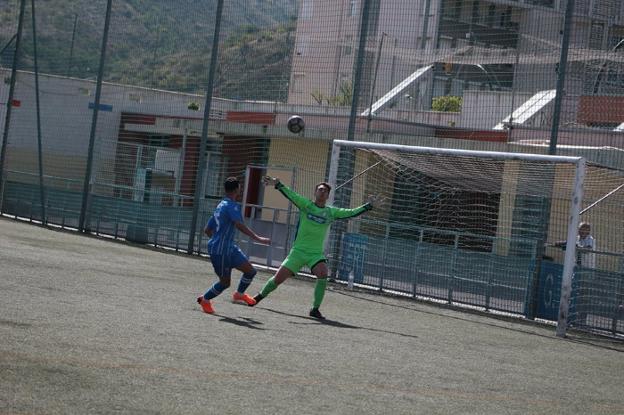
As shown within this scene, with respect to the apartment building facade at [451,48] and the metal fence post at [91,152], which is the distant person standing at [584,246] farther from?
the metal fence post at [91,152]

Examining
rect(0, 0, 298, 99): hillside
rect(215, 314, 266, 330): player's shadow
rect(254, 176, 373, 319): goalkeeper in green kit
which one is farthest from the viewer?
rect(0, 0, 298, 99): hillside

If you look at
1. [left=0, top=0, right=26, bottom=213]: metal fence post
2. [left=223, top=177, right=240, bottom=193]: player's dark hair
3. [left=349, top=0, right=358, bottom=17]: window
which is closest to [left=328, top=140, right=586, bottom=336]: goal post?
[left=349, top=0, right=358, bottom=17]: window

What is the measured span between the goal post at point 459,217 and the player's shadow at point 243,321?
5407 millimetres

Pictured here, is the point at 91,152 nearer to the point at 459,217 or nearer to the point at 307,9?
the point at 307,9

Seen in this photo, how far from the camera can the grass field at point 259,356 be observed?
742 cm

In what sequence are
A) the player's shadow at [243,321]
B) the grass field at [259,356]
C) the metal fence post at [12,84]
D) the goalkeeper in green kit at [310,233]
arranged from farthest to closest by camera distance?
1. the metal fence post at [12,84]
2. the goalkeeper in green kit at [310,233]
3. the player's shadow at [243,321]
4. the grass field at [259,356]

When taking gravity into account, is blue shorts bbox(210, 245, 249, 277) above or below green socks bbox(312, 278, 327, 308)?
above

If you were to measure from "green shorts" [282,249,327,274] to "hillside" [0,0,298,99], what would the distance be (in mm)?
9799

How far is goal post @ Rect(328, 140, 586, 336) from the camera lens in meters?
18.1

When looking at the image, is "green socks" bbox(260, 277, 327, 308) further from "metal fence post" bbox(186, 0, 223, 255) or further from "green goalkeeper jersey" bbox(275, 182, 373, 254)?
"metal fence post" bbox(186, 0, 223, 255)

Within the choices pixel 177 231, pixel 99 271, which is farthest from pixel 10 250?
pixel 177 231

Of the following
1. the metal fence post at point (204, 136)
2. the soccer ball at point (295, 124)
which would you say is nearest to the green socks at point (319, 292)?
the soccer ball at point (295, 124)

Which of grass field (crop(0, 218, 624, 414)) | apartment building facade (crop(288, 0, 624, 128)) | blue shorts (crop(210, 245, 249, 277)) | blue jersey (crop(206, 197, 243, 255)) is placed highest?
apartment building facade (crop(288, 0, 624, 128))

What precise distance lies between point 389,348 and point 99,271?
6.79m
